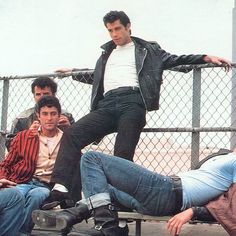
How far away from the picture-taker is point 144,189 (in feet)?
11.3

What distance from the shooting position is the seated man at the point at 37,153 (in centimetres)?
420

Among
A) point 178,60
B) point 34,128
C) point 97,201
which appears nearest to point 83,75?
point 34,128

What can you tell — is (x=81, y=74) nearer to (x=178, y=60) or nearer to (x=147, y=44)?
(x=147, y=44)

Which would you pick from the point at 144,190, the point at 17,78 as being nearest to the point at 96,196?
the point at 144,190

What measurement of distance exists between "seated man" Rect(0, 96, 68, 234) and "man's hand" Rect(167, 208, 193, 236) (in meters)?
1.27

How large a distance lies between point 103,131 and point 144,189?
0.95m

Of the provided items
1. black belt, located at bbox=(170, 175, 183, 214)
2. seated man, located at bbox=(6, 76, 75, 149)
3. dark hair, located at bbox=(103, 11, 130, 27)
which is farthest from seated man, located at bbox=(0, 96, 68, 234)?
black belt, located at bbox=(170, 175, 183, 214)

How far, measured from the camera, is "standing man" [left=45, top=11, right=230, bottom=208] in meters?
4.04

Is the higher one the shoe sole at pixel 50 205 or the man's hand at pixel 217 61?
the man's hand at pixel 217 61

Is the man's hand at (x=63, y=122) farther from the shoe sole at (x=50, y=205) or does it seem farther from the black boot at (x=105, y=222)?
the black boot at (x=105, y=222)

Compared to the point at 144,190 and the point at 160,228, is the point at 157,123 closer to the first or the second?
the point at 160,228

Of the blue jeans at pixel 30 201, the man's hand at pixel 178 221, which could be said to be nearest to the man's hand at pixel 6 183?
the blue jeans at pixel 30 201

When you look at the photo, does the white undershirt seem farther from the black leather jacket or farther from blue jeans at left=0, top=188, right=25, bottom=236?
blue jeans at left=0, top=188, right=25, bottom=236

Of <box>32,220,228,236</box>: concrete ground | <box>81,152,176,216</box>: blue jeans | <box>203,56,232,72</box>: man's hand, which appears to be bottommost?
<box>32,220,228,236</box>: concrete ground
